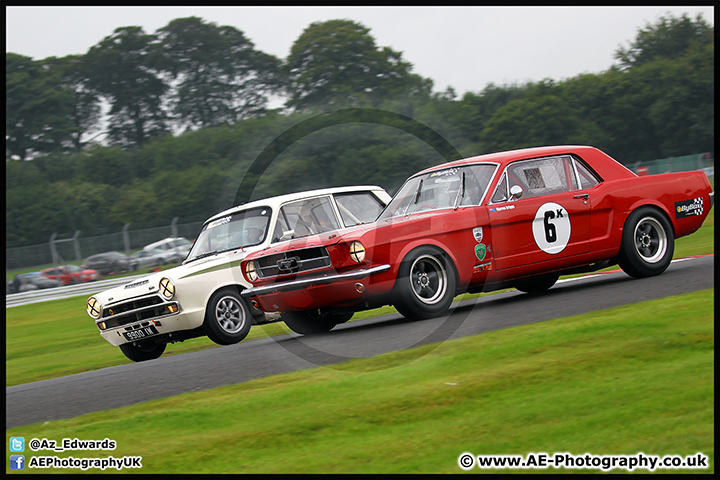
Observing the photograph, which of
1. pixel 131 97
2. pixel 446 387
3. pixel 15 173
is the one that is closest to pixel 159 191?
pixel 15 173

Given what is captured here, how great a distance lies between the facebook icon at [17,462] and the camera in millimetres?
4336

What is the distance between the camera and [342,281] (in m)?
7.19

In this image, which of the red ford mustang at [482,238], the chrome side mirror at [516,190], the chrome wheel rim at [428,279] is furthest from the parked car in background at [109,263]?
the chrome side mirror at [516,190]

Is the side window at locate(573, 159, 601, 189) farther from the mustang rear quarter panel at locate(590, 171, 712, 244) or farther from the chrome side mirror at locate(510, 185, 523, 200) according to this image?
the chrome side mirror at locate(510, 185, 523, 200)

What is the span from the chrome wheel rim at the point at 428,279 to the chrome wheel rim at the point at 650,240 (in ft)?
8.16

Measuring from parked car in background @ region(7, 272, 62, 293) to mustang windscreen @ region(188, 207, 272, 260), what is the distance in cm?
2030

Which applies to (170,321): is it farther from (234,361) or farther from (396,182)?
(396,182)

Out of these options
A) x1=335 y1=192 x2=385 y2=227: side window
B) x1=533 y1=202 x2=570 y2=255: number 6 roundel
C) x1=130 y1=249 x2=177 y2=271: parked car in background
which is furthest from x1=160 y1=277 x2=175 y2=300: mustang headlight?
x1=130 y1=249 x2=177 y2=271: parked car in background

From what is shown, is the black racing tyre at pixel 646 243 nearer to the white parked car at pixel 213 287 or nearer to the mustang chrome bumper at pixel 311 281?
Result: the mustang chrome bumper at pixel 311 281

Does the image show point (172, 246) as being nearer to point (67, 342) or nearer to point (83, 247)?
point (83, 247)

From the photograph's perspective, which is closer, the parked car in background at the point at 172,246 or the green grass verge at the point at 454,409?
the green grass verge at the point at 454,409

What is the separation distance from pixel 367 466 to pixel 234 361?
143 inches

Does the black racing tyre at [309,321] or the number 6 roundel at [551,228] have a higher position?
the number 6 roundel at [551,228]

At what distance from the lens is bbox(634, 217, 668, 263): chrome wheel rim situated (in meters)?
8.48
